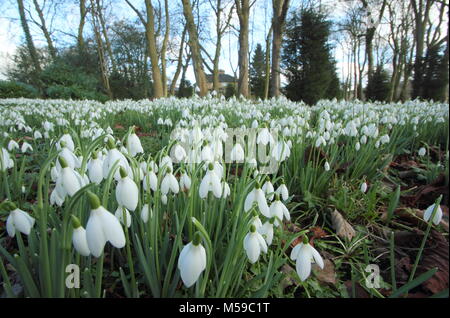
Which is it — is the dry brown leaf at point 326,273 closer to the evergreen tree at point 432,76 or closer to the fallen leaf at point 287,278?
the fallen leaf at point 287,278

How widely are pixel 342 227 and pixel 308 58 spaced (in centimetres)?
1118

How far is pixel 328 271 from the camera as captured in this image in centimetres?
126

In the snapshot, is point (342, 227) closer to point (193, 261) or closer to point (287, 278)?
point (287, 278)

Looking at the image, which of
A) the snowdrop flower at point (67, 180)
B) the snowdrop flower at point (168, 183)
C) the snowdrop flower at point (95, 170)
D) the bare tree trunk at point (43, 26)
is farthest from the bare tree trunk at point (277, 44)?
the bare tree trunk at point (43, 26)

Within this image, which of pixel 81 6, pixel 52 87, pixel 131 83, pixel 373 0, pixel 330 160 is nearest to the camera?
pixel 330 160

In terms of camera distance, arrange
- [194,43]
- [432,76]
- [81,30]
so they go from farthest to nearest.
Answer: [81,30], [194,43], [432,76]

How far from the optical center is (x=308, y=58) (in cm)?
1126

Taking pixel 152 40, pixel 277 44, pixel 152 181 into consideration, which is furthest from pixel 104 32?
pixel 152 181

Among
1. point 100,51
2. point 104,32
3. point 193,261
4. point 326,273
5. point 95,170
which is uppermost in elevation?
point 104,32

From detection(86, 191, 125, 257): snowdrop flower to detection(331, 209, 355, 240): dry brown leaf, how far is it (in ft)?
4.26

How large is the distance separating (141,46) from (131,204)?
21.3m

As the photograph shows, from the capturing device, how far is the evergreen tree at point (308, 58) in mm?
11094
